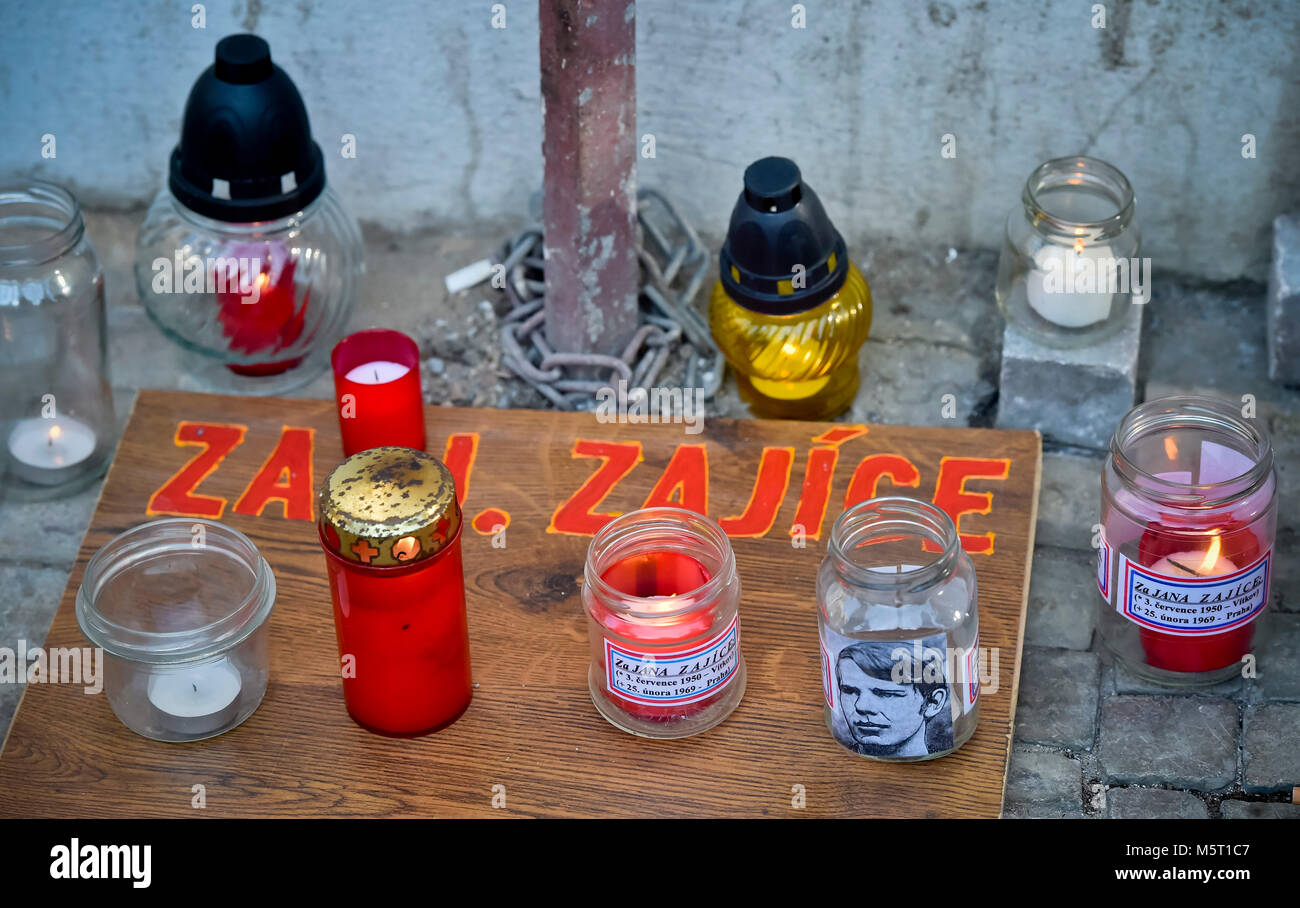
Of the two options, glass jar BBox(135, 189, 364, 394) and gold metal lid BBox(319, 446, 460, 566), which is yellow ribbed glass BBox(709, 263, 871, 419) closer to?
glass jar BBox(135, 189, 364, 394)

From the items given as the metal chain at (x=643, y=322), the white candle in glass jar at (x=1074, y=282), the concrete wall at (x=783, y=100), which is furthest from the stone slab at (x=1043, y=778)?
the concrete wall at (x=783, y=100)

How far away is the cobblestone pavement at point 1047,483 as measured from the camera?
2.38 meters

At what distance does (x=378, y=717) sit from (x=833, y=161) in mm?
1447

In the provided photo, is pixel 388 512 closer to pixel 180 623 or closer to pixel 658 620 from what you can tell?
pixel 658 620

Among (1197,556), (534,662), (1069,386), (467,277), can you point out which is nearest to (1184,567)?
(1197,556)

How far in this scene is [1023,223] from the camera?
9.31ft

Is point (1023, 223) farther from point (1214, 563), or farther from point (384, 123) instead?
point (384, 123)

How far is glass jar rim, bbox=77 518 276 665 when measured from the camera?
221cm

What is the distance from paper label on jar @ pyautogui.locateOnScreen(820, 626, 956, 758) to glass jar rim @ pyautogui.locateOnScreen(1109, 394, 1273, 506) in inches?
14.8

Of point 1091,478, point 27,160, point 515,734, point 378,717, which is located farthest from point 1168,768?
point 27,160

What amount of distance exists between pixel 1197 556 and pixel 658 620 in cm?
75

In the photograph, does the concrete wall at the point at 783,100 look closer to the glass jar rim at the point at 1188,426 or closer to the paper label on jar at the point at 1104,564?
the glass jar rim at the point at 1188,426

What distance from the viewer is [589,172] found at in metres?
2.83

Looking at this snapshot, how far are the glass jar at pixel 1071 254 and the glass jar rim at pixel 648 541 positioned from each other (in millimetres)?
835
